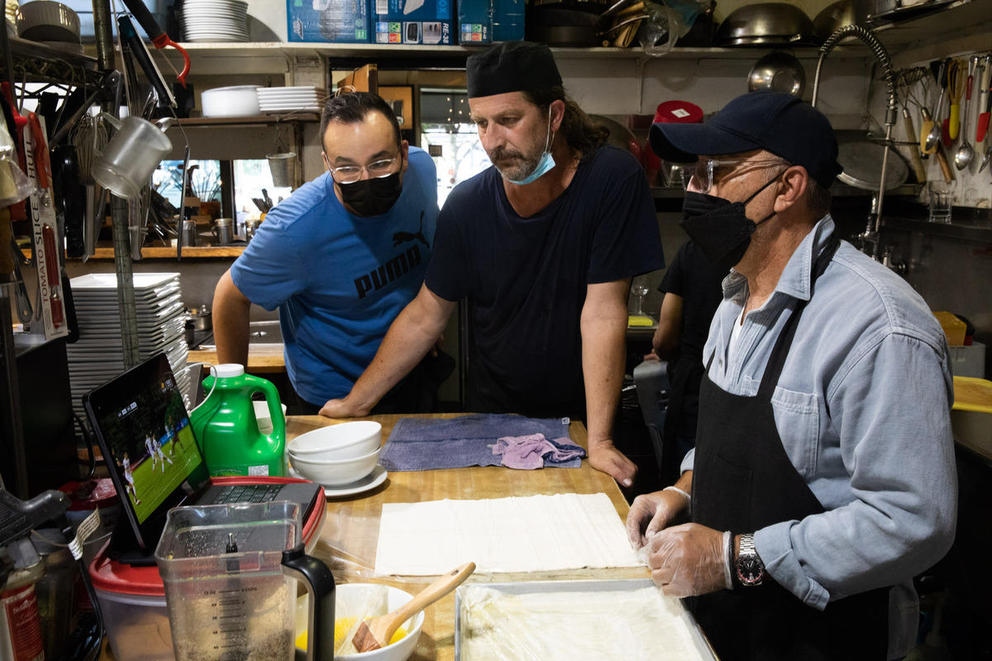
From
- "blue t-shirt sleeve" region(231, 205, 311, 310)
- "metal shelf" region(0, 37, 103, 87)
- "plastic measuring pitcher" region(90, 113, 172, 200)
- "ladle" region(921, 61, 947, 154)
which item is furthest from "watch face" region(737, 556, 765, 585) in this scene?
"ladle" region(921, 61, 947, 154)

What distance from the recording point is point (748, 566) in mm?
1235

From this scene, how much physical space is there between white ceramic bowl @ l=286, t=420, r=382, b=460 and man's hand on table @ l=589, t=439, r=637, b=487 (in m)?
0.55

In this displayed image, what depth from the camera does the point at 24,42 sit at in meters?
1.40

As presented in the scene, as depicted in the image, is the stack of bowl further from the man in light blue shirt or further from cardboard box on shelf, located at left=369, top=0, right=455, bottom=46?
cardboard box on shelf, located at left=369, top=0, right=455, bottom=46

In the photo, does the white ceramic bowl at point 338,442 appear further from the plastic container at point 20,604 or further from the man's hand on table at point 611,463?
the plastic container at point 20,604

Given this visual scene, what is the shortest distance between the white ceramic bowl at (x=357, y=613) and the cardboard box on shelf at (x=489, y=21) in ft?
11.2

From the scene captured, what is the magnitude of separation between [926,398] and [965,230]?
2513 millimetres

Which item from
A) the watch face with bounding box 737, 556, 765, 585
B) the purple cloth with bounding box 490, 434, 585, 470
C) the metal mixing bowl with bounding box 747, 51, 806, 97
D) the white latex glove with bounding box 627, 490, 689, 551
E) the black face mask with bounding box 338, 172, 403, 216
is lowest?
the purple cloth with bounding box 490, 434, 585, 470

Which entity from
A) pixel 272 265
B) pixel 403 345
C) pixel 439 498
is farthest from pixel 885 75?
pixel 439 498

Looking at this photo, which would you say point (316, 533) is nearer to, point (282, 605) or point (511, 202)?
point (282, 605)

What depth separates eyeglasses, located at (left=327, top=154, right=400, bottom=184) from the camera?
7.70 feet

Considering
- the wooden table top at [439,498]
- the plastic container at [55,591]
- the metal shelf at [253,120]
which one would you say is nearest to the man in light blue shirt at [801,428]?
the wooden table top at [439,498]

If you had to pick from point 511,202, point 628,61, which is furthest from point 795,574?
point 628,61

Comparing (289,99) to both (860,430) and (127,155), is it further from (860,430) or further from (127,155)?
(860,430)
